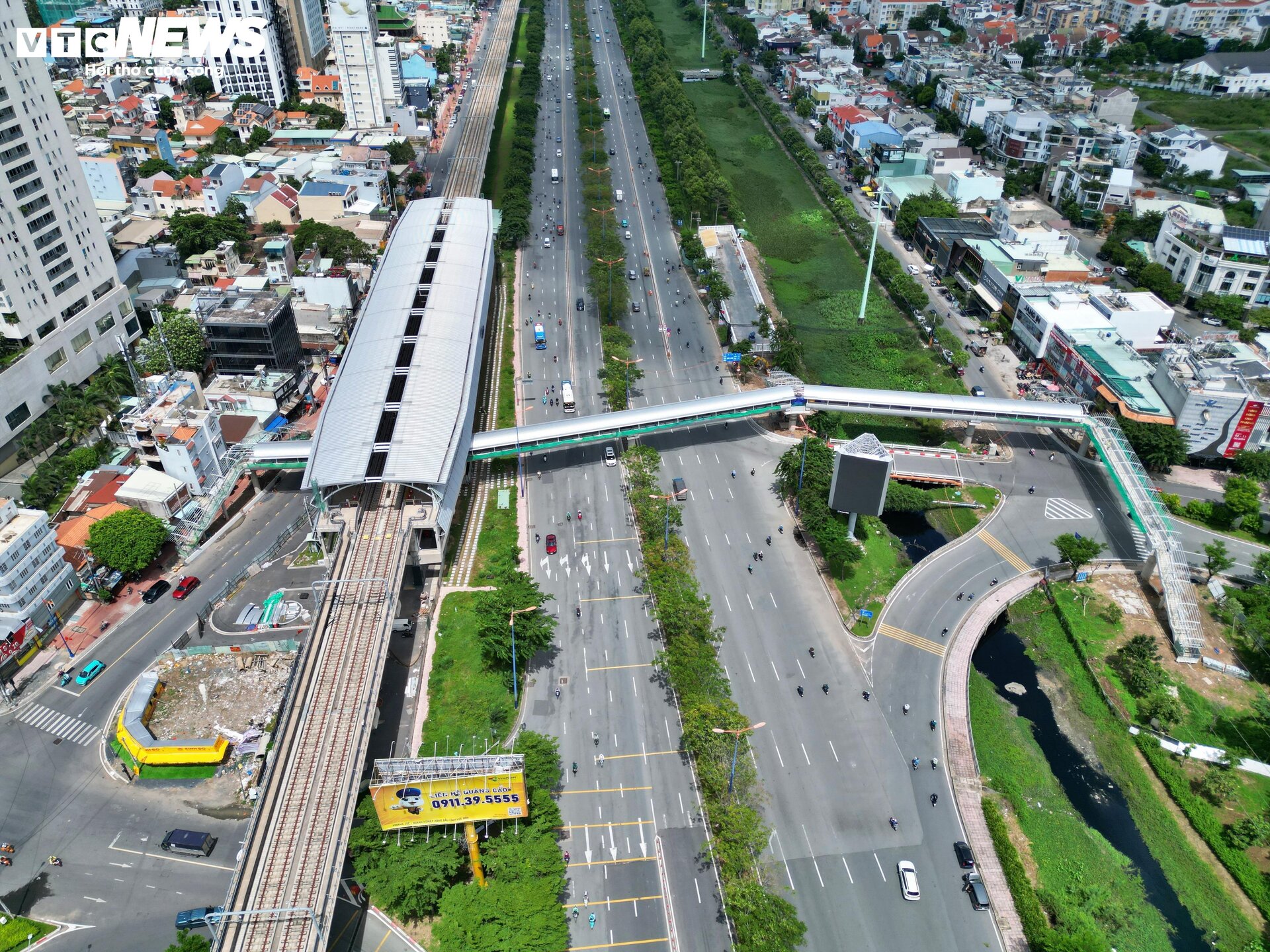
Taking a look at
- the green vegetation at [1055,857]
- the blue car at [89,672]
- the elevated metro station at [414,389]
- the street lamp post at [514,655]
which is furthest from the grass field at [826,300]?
the blue car at [89,672]

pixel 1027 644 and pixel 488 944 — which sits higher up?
pixel 488 944

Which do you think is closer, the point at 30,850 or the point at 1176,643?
the point at 30,850

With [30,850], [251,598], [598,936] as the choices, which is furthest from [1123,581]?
[30,850]

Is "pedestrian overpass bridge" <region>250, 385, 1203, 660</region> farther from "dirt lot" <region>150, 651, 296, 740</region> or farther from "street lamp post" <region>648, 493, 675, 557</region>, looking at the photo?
"dirt lot" <region>150, 651, 296, 740</region>

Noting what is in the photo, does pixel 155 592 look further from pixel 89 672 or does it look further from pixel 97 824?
pixel 97 824

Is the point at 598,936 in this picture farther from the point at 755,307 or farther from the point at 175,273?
the point at 175,273

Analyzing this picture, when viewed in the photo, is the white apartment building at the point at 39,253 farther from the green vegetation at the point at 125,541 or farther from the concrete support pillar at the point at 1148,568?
the concrete support pillar at the point at 1148,568

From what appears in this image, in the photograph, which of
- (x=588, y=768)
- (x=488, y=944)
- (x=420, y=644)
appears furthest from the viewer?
(x=420, y=644)
